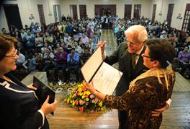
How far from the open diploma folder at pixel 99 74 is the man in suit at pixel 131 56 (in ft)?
0.68

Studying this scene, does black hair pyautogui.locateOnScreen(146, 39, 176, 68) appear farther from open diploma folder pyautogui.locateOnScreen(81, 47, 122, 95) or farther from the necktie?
the necktie

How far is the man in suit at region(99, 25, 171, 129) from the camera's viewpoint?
5.49 feet

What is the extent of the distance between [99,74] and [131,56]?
0.48m

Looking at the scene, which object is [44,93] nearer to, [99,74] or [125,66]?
[99,74]

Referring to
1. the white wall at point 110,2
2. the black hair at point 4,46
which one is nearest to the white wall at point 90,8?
the white wall at point 110,2

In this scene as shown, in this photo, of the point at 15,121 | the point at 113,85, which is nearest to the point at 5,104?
the point at 15,121

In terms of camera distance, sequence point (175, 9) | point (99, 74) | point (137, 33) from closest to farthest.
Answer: point (99, 74), point (137, 33), point (175, 9)

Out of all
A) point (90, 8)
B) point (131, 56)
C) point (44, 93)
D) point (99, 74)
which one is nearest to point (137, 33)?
point (131, 56)

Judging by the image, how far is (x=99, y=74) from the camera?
155 cm

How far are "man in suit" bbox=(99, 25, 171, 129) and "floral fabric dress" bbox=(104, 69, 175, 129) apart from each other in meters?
0.43

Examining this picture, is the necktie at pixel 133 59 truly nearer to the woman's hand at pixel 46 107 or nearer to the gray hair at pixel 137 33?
the gray hair at pixel 137 33

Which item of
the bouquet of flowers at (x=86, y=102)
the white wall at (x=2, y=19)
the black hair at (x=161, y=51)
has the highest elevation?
the black hair at (x=161, y=51)

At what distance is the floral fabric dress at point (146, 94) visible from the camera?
3.65ft

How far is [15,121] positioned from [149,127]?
913 mm
